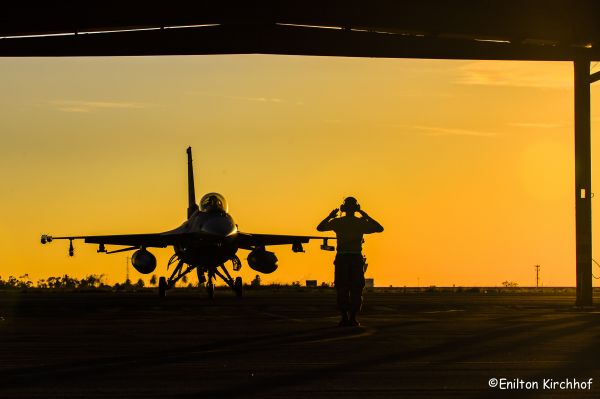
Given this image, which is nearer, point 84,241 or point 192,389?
point 192,389

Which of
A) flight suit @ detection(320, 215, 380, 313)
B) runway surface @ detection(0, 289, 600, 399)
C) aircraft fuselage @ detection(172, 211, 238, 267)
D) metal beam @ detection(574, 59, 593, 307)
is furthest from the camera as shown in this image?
aircraft fuselage @ detection(172, 211, 238, 267)

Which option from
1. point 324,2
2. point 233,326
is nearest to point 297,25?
point 324,2

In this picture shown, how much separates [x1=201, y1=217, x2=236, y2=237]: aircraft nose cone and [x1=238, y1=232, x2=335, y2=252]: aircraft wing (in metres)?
5.00

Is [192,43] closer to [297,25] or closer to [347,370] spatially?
[297,25]

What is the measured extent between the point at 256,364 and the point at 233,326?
6649 mm

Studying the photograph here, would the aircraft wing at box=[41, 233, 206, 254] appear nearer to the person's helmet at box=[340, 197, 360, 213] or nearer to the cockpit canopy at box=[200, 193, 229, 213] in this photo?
the cockpit canopy at box=[200, 193, 229, 213]

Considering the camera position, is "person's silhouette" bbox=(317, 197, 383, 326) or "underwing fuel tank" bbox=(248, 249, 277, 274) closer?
"person's silhouette" bbox=(317, 197, 383, 326)

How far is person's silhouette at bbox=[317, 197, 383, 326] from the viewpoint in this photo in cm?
1670

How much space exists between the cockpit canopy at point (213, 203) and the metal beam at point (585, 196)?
12578 millimetres

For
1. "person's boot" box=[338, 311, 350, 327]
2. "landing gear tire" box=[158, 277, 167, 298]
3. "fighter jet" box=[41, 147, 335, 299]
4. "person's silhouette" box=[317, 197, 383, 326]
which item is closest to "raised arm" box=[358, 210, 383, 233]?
"person's silhouette" box=[317, 197, 383, 326]

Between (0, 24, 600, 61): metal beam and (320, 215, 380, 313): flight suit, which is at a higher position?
(0, 24, 600, 61): metal beam

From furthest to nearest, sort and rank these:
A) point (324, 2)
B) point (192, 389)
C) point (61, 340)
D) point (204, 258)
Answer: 1. point (204, 258)
2. point (324, 2)
3. point (61, 340)
4. point (192, 389)

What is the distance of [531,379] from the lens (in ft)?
29.2

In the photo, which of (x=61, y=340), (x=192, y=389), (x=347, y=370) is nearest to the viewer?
(x=192, y=389)
